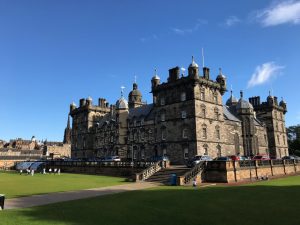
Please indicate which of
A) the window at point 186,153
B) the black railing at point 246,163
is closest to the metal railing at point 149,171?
the black railing at point 246,163

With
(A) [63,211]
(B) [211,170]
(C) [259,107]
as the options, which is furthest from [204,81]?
(A) [63,211]

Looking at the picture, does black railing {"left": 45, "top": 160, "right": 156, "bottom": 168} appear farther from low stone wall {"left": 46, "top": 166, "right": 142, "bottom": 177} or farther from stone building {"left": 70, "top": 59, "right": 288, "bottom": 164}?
stone building {"left": 70, "top": 59, "right": 288, "bottom": 164}

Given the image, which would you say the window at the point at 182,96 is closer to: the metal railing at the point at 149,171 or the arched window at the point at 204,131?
the arched window at the point at 204,131

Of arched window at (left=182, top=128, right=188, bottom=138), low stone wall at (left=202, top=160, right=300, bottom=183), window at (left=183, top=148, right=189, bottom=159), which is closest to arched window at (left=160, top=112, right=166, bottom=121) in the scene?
arched window at (left=182, top=128, right=188, bottom=138)

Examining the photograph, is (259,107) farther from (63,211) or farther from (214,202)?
(63,211)

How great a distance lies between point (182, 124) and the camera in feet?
182

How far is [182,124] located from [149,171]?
1827 cm

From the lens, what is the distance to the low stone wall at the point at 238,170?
112ft

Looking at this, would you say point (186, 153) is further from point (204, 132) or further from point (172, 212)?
point (172, 212)

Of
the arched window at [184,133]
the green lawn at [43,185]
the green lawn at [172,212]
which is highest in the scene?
the arched window at [184,133]

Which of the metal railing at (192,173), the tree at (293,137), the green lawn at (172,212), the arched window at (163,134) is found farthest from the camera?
the tree at (293,137)

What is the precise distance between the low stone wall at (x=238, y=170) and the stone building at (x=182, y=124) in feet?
Result: 44.9

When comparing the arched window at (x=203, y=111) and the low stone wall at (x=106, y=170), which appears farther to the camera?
the arched window at (x=203, y=111)

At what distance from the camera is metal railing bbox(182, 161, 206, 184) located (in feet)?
106
